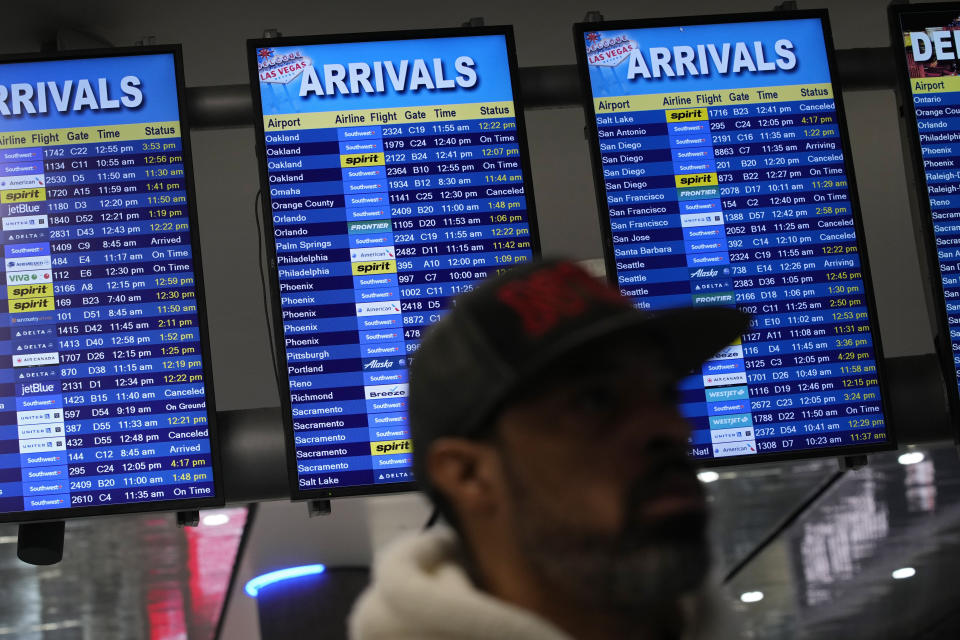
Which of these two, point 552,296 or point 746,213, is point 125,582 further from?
point 552,296

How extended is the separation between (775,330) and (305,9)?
188 centimetres

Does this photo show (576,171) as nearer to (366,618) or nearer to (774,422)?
(774,422)

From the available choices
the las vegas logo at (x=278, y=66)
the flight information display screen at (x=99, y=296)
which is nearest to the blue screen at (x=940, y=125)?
the las vegas logo at (x=278, y=66)

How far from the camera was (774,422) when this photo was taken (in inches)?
156

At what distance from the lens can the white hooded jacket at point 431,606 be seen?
1480 millimetres

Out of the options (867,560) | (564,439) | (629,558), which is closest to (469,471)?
(564,439)

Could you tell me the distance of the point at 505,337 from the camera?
159 centimetres

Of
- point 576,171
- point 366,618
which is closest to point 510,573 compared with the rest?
point 366,618

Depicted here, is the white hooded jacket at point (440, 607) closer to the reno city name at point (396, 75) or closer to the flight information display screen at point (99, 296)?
the flight information display screen at point (99, 296)

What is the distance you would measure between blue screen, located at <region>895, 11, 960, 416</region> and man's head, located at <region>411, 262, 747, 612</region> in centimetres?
267

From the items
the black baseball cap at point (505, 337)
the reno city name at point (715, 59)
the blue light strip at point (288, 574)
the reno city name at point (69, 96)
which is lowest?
the blue light strip at point (288, 574)

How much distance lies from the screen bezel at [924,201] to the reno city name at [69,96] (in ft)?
7.46

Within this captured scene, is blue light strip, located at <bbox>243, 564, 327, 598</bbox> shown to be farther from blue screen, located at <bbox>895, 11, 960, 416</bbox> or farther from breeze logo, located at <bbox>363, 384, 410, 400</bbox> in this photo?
blue screen, located at <bbox>895, 11, 960, 416</bbox>

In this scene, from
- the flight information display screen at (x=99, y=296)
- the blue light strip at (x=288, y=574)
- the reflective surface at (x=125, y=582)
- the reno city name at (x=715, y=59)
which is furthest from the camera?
the blue light strip at (x=288, y=574)
